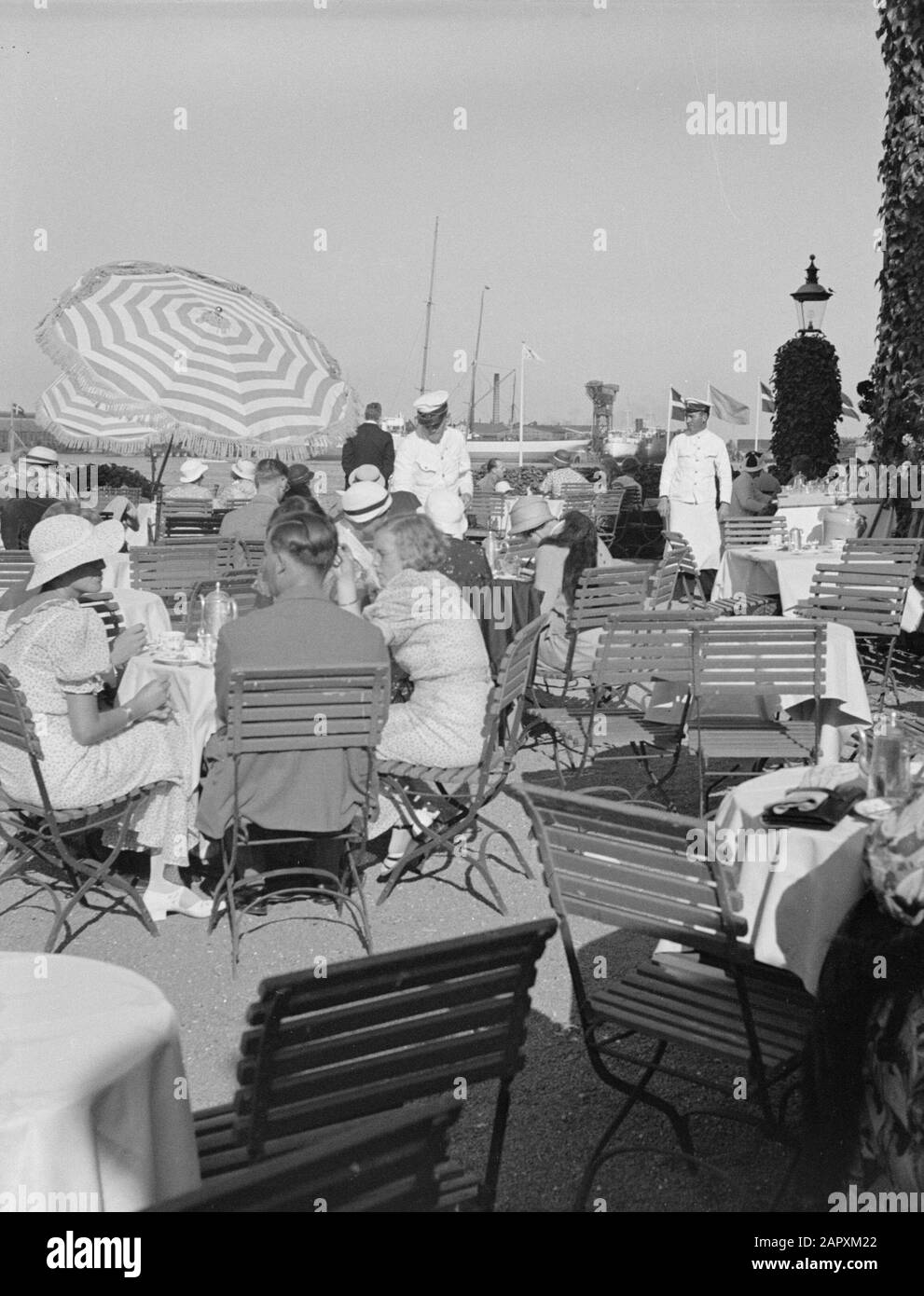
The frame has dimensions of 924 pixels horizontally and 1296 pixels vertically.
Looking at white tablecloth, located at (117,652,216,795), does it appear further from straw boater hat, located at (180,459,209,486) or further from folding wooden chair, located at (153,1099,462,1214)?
straw boater hat, located at (180,459,209,486)

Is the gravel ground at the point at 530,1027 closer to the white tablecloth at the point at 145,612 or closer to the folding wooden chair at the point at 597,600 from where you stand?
the folding wooden chair at the point at 597,600

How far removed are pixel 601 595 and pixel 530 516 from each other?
1.67 meters

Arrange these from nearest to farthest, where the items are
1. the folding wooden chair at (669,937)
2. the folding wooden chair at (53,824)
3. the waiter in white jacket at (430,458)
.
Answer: the folding wooden chair at (669,937)
the folding wooden chair at (53,824)
the waiter in white jacket at (430,458)

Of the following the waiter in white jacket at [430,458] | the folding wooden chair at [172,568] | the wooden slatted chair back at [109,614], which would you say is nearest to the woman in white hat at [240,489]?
the waiter in white jacket at [430,458]

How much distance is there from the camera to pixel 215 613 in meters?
6.45

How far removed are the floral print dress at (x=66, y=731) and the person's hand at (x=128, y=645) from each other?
0.38 meters

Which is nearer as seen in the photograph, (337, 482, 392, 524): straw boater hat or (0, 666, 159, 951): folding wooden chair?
(0, 666, 159, 951): folding wooden chair

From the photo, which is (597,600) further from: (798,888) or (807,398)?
(807,398)

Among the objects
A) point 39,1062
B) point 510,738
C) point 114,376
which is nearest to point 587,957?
point 510,738

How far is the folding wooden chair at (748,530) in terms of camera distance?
1182 cm

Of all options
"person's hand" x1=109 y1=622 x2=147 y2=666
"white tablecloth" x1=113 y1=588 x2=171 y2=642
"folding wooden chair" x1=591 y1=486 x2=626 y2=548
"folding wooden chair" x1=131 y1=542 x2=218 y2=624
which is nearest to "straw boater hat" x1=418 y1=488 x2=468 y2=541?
"folding wooden chair" x1=131 y1=542 x2=218 y2=624

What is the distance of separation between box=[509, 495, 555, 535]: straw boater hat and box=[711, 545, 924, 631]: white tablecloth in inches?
68.5

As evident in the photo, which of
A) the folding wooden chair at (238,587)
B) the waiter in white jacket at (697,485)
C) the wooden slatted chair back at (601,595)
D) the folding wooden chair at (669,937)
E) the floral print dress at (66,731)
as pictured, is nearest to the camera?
the folding wooden chair at (669,937)

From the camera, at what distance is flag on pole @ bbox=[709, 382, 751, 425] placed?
88.3 feet
